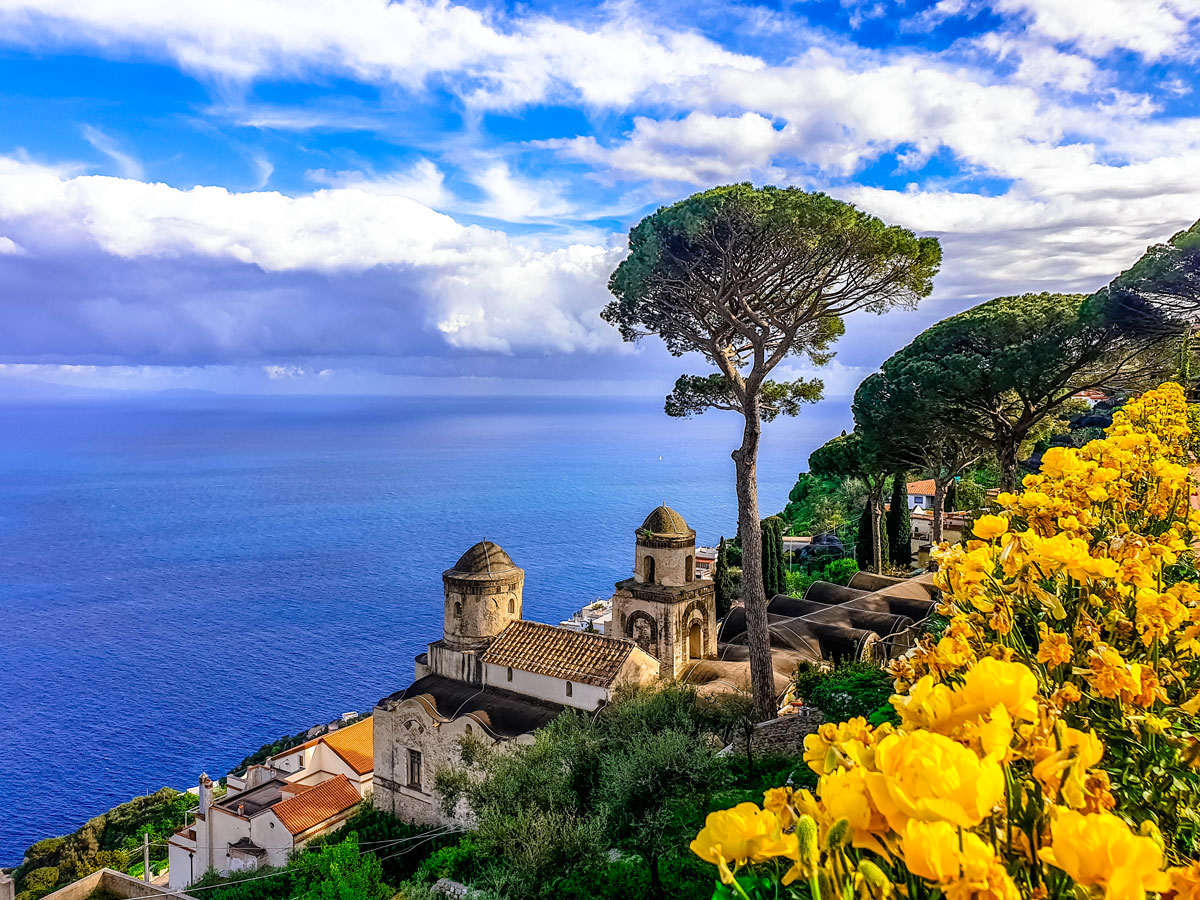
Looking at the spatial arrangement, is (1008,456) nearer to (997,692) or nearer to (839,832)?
(997,692)

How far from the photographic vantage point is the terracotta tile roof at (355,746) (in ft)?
75.8

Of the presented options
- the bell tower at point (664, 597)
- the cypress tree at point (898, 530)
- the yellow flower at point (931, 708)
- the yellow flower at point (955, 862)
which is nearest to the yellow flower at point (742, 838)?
the yellow flower at point (955, 862)

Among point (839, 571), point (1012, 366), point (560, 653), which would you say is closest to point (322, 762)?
point (560, 653)

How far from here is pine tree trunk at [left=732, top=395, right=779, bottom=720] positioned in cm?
1477

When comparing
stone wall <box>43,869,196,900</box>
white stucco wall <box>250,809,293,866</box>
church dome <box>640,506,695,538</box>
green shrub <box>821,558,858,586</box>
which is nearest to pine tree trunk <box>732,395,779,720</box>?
church dome <box>640,506,695,538</box>

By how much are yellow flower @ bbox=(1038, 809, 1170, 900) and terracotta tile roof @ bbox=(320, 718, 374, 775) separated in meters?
24.1

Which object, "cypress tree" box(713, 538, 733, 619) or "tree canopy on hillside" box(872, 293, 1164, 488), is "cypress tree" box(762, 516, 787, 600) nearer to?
"cypress tree" box(713, 538, 733, 619)

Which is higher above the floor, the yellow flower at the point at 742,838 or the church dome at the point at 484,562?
the yellow flower at the point at 742,838

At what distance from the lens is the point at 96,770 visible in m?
34.0

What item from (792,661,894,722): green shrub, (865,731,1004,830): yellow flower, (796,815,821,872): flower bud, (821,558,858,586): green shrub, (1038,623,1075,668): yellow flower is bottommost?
(821,558,858,586): green shrub

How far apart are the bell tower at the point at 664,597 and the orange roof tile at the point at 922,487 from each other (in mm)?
33878

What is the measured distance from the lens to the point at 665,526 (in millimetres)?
19625

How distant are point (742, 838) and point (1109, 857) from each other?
707 mm

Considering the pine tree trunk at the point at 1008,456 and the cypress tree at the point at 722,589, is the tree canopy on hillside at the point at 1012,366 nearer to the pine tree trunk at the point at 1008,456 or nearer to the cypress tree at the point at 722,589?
the pine tree trunk at the point at 1008,456
